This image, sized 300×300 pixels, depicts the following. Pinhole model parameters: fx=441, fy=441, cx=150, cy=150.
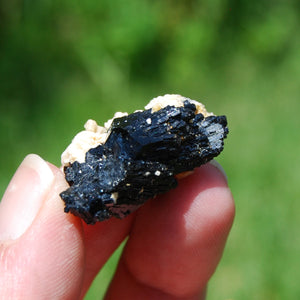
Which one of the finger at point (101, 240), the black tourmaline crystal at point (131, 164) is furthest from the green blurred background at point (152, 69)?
the black tourmaline crystal at point (131, 164)

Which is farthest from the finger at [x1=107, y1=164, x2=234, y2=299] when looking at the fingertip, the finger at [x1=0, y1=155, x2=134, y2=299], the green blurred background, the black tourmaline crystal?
the green blurred background

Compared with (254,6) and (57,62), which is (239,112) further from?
(57,62)

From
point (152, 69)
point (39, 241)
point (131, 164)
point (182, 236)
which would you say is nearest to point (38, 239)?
point (39, 241)

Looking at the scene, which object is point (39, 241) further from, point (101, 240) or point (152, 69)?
point (152, 69)

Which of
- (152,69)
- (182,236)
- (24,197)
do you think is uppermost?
(152,69)

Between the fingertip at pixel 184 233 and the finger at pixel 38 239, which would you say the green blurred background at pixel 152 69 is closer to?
the fingertip at pixel 184 233

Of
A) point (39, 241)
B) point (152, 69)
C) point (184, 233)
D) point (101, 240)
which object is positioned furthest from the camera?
point (152, 69)

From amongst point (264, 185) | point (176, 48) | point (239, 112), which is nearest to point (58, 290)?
point (264, 185)
